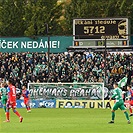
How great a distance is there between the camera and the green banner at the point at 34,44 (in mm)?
57594

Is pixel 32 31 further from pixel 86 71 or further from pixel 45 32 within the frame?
pixel 86 71

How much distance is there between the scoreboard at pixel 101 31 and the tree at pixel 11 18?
37.9ft

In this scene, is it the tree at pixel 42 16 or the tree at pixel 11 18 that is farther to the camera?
the tree at pixel 11 18

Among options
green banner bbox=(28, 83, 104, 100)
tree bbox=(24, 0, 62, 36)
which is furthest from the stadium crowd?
tree bbox=(24, 0, 62, 36)

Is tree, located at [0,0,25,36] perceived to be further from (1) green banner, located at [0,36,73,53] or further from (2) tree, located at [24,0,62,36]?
(1) green banner, located at [0,36,73,53]

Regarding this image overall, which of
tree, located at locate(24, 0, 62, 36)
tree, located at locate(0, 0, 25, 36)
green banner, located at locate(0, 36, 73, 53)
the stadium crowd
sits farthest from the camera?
tree, located at locate(0, 0, 25, 36)

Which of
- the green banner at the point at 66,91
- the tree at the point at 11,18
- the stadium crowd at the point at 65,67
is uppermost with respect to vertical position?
the tree at the point at 11,18

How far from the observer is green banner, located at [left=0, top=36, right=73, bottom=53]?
189 ft

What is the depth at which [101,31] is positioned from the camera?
5266cm

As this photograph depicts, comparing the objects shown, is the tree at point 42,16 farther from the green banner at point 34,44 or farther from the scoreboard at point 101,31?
the scoreboard at point 101,31

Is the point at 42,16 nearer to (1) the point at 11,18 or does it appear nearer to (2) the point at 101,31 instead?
(1) the point at 11,18

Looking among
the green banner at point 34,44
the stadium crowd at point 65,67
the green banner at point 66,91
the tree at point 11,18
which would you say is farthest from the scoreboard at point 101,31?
the tree at point 11,18

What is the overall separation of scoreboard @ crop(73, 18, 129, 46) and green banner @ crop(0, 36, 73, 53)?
4.20 m

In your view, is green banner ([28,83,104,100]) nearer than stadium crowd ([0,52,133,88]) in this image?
Yes
